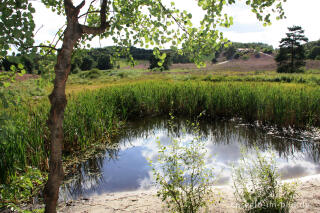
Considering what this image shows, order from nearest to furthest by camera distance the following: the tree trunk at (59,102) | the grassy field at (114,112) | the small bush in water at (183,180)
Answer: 1. the tree trunk at (59,102)
2. the small bush in water at (183,180)
3. the grassy field at (114,112)

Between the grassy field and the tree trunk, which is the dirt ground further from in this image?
the tree trunk

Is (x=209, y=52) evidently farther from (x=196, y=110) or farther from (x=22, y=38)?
(x=196, y=110)

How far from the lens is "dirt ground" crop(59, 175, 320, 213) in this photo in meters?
2.70

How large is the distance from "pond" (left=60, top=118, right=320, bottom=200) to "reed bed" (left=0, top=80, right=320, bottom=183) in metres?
0.56

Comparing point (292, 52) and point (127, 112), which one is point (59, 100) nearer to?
point (127, 112)

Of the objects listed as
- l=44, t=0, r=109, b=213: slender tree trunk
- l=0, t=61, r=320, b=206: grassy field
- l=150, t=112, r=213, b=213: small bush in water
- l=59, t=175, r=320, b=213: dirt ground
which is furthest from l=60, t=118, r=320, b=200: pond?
l=44, t=0, r=109, b=213: slender tree trunk

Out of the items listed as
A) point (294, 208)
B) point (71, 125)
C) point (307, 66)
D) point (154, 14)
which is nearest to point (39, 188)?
point (71, 125)

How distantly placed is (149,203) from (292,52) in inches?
1721

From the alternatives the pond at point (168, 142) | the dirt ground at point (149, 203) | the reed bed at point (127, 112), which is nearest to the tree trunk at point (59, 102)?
the reed bed at point (127, 112)

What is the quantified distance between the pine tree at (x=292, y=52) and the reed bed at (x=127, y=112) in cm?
3441

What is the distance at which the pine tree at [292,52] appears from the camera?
37219mm

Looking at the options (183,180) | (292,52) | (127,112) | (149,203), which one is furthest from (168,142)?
(292,52)

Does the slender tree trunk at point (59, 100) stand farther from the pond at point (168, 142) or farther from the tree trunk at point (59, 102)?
the pond at point (168, 142)

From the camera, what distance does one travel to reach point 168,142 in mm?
6098
